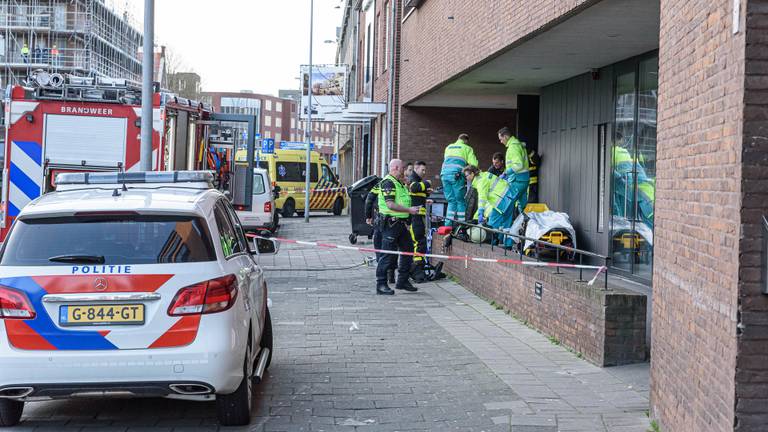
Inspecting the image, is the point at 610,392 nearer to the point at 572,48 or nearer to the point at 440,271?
the point at 572,48

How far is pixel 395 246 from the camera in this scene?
1420cm

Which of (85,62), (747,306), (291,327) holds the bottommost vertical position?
(291,327)

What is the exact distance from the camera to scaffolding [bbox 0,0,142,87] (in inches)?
3147

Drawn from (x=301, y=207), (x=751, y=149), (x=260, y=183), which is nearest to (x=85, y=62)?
(x=301, y=207)

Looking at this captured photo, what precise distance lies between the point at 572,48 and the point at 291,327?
15.8ft

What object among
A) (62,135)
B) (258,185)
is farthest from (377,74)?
(62,135)

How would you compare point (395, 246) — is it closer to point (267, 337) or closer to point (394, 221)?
point (394, 221)

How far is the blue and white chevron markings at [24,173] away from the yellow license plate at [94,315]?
707 cm

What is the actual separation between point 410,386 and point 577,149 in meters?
8.33

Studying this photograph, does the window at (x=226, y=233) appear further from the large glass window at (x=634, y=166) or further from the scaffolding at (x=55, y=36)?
the scaffolding at (x=55, y=36)

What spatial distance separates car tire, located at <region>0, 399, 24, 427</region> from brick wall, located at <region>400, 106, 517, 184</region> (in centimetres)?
1763

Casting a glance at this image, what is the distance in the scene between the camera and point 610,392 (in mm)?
7496

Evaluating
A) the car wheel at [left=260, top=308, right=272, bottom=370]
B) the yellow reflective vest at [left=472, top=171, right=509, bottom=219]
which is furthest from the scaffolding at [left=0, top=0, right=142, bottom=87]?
the car wheel at [left=260, top=308, right=272, bottom=370]

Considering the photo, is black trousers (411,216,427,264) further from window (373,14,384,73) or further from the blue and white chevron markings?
window (373,14,384,73)
